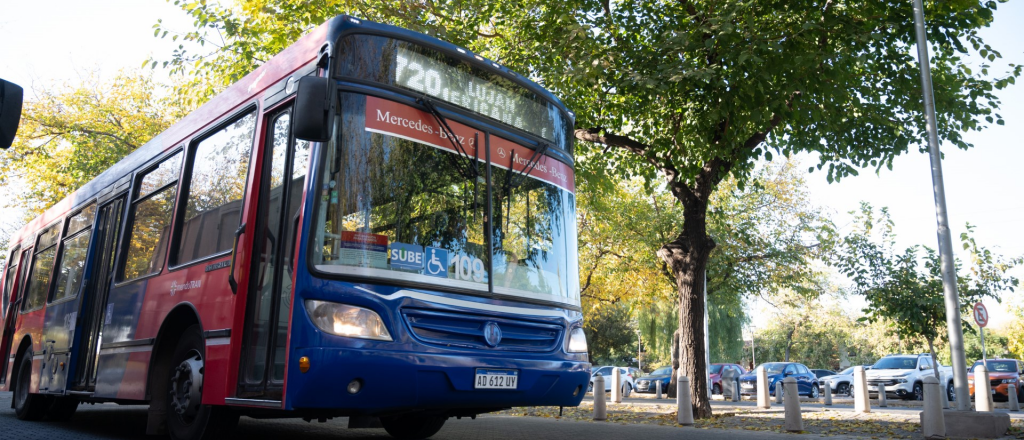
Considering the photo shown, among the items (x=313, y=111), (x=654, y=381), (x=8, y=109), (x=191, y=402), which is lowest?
(x=191, y=402)

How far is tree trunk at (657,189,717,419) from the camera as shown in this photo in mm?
→ 13836

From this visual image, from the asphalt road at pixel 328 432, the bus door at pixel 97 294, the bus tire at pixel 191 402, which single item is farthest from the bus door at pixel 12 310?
the bus tire at pixel 191 402

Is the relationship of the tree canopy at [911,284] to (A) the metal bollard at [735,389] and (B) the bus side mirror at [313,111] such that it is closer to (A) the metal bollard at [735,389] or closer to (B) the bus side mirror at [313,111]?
(A) the metal bollard at [735,389]

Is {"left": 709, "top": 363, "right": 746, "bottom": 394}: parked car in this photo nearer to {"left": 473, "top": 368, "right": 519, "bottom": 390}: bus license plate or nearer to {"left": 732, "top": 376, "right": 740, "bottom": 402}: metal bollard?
{"left": 732, "top": 376, "right": 740, "bottom": 402}: metal bollard

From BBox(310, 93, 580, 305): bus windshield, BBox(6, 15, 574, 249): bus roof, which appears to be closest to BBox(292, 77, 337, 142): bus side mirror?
BBox(310, 93, 580, 305): bus windshield

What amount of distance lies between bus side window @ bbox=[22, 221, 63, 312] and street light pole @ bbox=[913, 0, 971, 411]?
479 inches

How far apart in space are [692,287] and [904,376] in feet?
58.8

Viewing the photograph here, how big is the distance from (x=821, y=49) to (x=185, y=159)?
28.8 feet

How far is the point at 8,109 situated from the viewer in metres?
4.20

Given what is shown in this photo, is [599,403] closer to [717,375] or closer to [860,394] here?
[860,394]

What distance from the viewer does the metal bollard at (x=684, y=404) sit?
488 inches

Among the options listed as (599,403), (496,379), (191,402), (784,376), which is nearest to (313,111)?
(496,379)

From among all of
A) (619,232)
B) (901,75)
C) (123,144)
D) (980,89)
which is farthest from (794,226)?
(123,144)

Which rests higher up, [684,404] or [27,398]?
[684,404]
